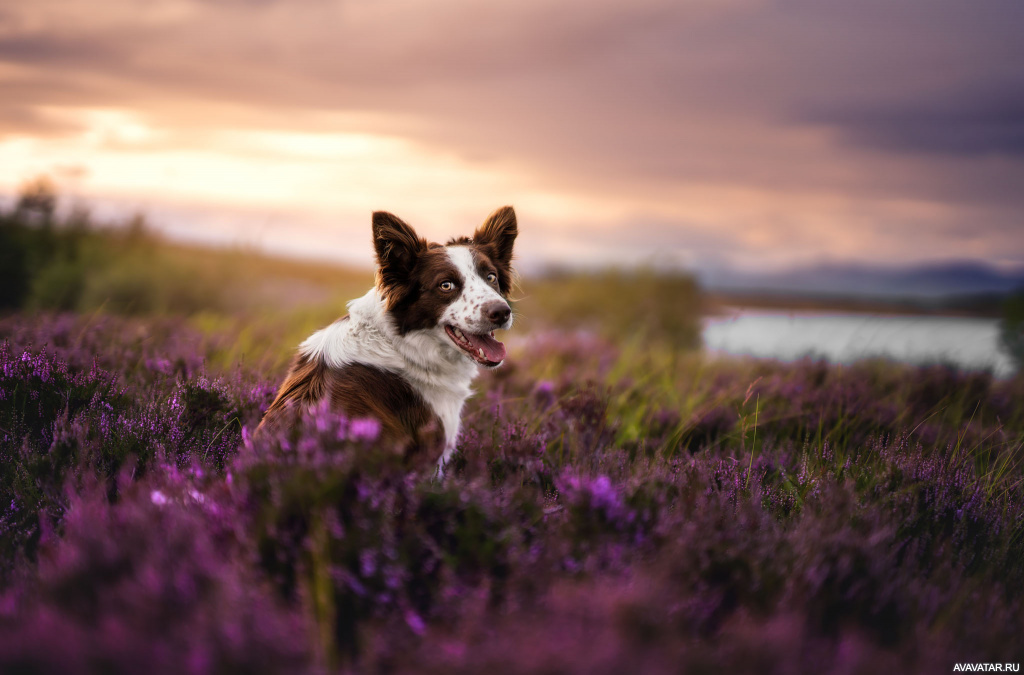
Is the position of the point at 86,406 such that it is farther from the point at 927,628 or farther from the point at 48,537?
the point at 927,628

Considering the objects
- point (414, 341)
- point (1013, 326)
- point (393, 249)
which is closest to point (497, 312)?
point (414, 341)

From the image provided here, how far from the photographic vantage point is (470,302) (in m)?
3.59

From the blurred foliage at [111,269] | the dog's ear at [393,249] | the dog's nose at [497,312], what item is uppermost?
the dog's ear at [393,249]

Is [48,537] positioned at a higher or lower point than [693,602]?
lower

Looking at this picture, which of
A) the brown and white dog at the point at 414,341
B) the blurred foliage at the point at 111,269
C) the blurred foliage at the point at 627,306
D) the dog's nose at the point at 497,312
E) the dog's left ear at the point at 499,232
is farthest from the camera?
the blurred foliage at the point at 627,306

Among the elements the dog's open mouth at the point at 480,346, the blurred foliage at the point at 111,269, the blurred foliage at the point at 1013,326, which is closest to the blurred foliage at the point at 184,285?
the blurred foliage at the point at 111,269

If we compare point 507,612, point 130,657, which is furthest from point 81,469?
point 507,612

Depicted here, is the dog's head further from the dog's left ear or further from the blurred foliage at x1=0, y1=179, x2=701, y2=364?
the blurred foliage at x1=0, y1=179, x2=701, y2=364

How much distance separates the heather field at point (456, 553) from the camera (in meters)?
1.61

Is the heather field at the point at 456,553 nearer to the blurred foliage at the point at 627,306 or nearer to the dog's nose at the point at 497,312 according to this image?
the dog's nose at the point at 497,312

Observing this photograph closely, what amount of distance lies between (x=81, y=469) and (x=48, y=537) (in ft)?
1.48

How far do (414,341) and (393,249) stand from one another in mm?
581

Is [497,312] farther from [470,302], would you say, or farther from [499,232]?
[499,232]

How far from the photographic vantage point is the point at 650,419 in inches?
185
